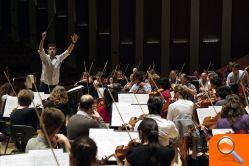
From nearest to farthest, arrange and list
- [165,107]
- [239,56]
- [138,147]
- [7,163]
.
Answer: [7,163] < [138,147] < [165,107] < [239,56]

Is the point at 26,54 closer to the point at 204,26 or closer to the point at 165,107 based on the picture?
the point at 204,26

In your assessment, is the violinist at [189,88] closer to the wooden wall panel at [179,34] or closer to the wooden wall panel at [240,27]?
the wooden wall panel at [240,27]

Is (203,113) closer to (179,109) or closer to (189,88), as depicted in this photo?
(179,109)

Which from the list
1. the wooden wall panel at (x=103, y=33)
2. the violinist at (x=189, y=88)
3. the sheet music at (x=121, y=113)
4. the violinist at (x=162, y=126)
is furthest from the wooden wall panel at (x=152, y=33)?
the violinist at (x=162, y=126)

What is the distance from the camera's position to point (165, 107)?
23.3 feet

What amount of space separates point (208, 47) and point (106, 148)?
36.6 ft

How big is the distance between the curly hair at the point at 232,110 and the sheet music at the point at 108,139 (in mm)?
1166

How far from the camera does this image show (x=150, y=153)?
3760 mm

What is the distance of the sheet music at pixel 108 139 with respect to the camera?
464 cm

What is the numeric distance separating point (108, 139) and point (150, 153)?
3.33ft

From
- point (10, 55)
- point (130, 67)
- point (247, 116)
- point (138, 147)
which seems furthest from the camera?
point (10, 55)

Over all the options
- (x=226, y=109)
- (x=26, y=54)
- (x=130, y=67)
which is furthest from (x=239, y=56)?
(x=226, y=109)

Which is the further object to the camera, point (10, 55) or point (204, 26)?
point (10, 55)

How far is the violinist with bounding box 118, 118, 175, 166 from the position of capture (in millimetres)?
3732
